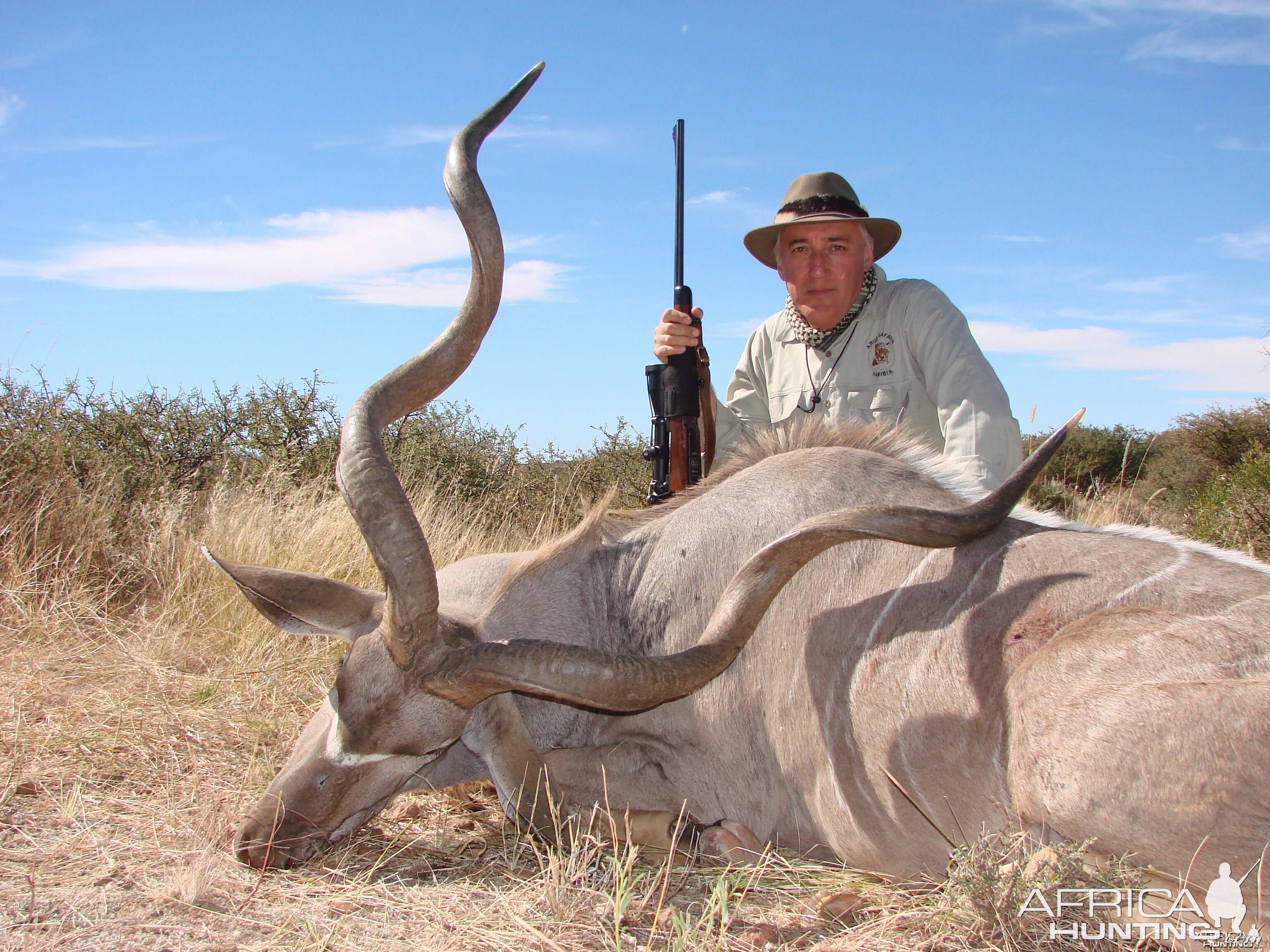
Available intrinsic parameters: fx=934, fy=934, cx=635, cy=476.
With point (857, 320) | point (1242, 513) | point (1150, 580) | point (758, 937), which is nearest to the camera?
point (758, 937)

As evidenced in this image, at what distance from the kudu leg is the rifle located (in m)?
1.82

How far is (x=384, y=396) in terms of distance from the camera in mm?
2805

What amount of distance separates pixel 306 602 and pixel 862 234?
340 centimetres

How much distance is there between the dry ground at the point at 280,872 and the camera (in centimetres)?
246

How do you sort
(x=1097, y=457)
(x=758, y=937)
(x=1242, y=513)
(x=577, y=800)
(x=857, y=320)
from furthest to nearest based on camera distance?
(x=1097, y=457), (x=1242, y=513), (x=857, y=320), (x=577, y=800), (x=758, y=937)

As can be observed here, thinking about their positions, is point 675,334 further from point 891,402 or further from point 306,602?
point 306,602

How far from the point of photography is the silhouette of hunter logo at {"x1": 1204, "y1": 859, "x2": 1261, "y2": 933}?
7.09ft

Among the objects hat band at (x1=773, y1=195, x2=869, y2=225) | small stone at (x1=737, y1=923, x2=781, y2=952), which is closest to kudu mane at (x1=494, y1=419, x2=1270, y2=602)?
small stone at (x1=737, y1=923, x2=781, y2=952)

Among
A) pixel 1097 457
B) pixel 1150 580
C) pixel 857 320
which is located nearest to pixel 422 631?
pixel 1150 580

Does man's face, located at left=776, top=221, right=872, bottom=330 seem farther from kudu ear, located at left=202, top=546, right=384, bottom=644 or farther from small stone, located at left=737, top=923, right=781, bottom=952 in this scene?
small stone, located at left=737, top=923, right=781, bottom=952

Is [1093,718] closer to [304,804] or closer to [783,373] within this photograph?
[304,804]

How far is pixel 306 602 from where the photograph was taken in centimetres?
300

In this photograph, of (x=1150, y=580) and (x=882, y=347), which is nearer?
(x=1150, y=580)

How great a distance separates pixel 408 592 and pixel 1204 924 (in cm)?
218
